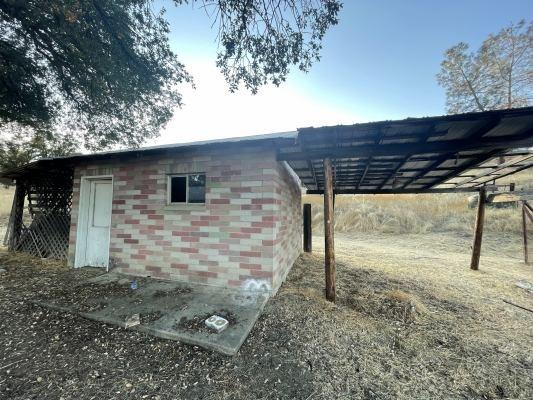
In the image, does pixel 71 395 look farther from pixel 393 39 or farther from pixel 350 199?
pixel 350 199

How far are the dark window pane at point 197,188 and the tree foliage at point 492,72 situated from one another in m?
19.0

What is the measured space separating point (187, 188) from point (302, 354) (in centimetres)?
370

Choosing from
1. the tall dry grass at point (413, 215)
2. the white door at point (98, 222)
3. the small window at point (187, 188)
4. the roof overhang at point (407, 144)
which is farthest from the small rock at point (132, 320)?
the tall dry grass at point (413, 215)

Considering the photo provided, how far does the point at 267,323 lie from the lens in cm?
331

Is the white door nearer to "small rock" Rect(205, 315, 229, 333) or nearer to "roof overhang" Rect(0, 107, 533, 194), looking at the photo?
"roof overhang" Rect(0, 107, 533, 194)

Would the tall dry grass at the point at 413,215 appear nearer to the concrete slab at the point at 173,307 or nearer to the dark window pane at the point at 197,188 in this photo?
the dark window pane at the point at 197,188

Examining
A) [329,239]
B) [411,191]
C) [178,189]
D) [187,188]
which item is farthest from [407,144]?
[411,191]

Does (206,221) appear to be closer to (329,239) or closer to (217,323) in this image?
(217,323)

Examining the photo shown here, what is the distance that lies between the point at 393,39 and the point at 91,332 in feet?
34.3

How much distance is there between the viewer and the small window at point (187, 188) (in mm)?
4742

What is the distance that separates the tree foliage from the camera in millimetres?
13125

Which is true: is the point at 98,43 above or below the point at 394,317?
above

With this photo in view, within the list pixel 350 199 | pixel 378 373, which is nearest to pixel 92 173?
pixel 378 373

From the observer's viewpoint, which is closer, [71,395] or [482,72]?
[71,395]
